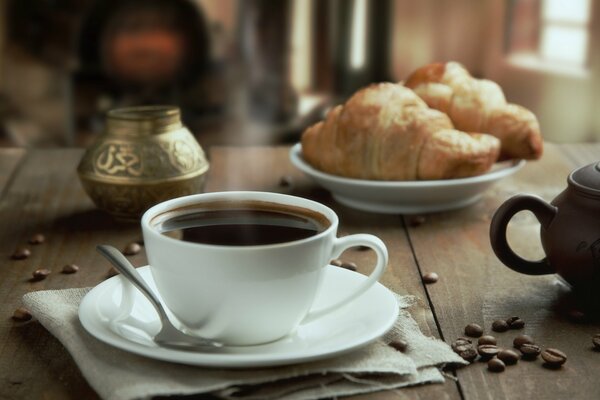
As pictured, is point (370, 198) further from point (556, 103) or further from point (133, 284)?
point (556, 103)

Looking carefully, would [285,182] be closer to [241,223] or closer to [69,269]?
[69,269]

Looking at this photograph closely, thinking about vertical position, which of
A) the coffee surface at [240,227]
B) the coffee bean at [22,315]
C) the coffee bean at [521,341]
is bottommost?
the coffee bean at [521,341]

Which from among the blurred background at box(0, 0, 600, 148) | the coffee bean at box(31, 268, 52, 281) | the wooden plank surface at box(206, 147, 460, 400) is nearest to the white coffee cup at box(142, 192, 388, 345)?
the wooden plank surface at box(206, 147, 460, 400)

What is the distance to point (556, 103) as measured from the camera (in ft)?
12.0

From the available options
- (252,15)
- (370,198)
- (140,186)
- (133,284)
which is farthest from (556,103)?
(133,284)

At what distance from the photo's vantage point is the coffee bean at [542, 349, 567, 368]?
100 centimetres

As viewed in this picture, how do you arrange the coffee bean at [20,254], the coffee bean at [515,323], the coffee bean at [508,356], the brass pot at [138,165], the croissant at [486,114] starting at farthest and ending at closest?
the croissant at [486,114]
the brass pot at [138,165]
the coffee bean at [20,254]
the coffee bean at [515,323]
the coffee bean at [508,356]

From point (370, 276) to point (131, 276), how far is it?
10.4 inches

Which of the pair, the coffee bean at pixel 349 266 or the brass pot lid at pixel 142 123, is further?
the brass pot lid at pixel 142 123

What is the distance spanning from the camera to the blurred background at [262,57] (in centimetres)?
356

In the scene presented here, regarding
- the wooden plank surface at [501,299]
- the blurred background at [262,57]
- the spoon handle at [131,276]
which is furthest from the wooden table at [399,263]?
the blurred background at [262,57]

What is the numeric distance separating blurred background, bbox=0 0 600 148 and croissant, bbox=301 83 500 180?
1.95 meters

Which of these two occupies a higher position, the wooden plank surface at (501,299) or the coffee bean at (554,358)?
the coffee bean at (554,358)

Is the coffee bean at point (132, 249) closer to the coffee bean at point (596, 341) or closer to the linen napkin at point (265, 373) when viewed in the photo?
the linen napkin at point (265, 373)
